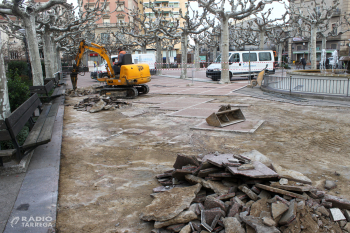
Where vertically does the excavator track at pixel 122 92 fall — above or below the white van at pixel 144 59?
below

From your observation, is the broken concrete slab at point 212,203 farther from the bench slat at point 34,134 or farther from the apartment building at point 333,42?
the apartment building at point 333,42

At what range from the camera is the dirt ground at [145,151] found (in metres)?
3.76

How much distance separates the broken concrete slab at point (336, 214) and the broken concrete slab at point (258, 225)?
0.75 metres

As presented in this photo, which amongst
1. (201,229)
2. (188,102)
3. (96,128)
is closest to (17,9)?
(96,128)

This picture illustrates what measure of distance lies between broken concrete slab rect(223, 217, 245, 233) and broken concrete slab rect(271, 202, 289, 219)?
394 mm

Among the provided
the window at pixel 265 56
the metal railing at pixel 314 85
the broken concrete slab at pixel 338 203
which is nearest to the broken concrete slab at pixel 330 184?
the broken concrete slab at pixel 338 203

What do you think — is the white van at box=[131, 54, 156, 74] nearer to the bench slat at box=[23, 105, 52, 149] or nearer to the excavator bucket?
the excavator bucket

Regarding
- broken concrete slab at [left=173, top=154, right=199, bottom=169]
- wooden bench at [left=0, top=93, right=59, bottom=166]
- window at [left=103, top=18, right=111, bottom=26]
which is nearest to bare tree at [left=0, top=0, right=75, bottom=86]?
wooden bench at [left=0, top=93, right=59, bottom=166]

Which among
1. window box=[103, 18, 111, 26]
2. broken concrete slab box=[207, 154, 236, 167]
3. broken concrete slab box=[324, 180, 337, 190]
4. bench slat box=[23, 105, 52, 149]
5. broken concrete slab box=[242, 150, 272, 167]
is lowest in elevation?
broken concrete slab box=[324, 180, 337, 190]

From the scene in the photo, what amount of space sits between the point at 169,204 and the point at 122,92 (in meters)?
11.5

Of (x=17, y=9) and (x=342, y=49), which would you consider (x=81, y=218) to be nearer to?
(x=17, y=9)

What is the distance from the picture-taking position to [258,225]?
294 centimetres

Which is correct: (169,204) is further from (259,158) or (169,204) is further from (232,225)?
(259,158)

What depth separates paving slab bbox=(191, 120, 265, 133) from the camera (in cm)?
733
